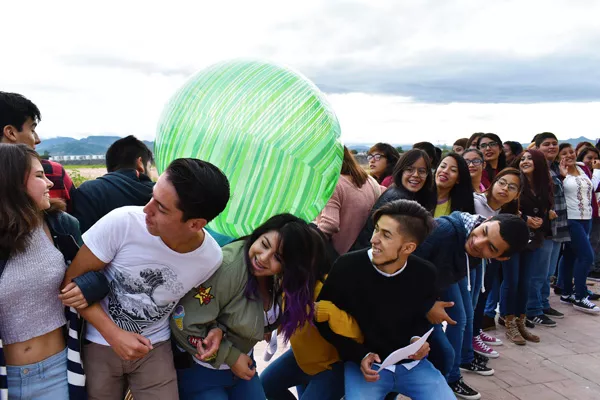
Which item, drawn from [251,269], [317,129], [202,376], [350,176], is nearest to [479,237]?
[350,176]

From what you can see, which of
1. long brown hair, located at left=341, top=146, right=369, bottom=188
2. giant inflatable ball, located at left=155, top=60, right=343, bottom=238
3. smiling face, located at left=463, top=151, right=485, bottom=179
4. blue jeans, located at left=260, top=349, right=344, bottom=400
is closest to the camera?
giant inflatable ball, located at left=155, top=60, right=343, bottom=238

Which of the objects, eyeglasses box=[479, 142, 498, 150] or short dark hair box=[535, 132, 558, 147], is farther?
short dark hair box=[535, 132, 558, 147]

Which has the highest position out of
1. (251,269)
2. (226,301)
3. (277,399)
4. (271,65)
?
(271,65)

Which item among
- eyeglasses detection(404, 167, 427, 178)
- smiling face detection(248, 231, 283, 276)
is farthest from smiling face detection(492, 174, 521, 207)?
smiling face detection(248, 231, 283, 276)

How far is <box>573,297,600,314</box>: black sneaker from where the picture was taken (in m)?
5.07

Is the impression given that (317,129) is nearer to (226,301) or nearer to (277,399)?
(226,301)

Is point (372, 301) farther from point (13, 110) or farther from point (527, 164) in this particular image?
point (527, 164)

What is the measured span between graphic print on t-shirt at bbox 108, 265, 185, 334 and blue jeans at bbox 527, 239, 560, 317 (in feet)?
12.6

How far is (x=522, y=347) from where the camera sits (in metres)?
4.13

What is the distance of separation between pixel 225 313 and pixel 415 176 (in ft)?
6.10

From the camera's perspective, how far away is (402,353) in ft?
7.13

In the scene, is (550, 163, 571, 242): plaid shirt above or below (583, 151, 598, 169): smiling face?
below

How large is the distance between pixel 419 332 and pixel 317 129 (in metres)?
1.17

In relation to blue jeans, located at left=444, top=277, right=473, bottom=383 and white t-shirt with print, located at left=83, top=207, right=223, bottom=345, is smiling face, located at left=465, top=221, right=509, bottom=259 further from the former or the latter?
white t-shirt with print, located at left=83, top=207, right=223, bottom=345
